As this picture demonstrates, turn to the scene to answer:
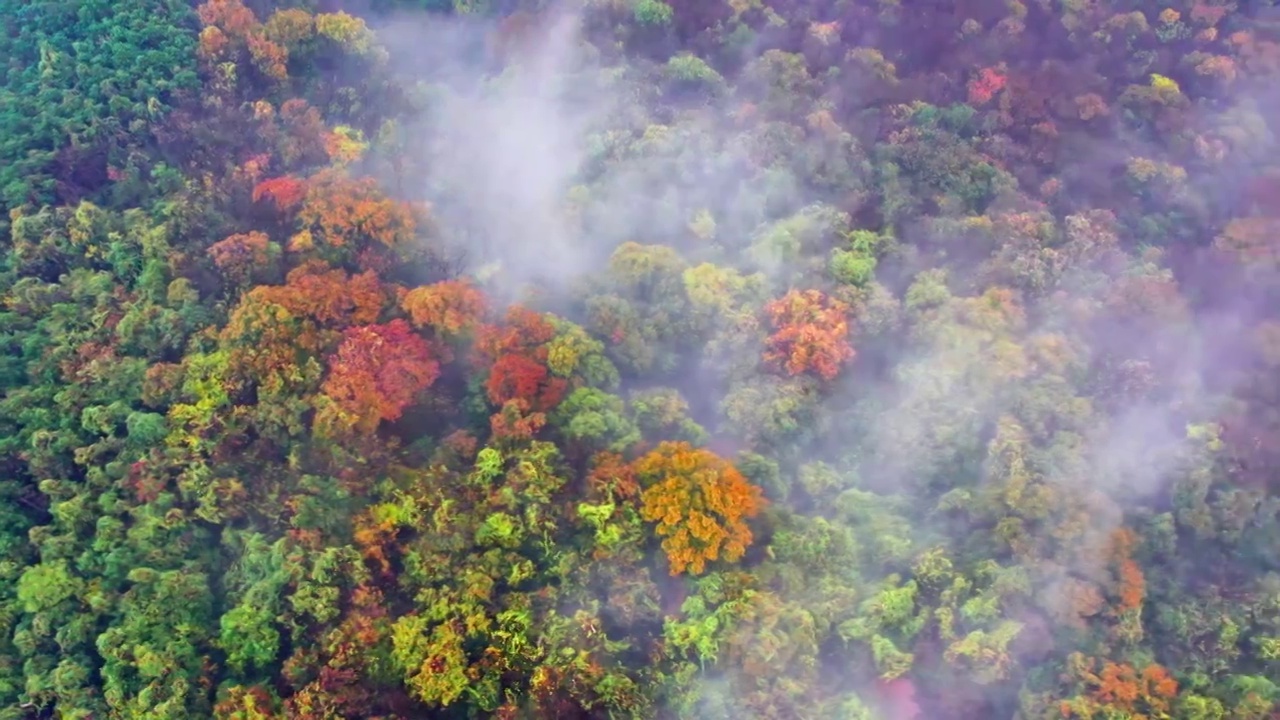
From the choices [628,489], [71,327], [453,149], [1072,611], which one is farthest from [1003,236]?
[71,327]

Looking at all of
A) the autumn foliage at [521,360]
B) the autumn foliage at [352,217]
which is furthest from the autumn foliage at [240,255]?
the autumn foliage at [521,360]

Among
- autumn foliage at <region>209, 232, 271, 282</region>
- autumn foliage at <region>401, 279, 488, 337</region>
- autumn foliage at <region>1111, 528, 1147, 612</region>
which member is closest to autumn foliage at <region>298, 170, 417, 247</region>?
autumn foliage at <region>209, 232, 271, 282</region>

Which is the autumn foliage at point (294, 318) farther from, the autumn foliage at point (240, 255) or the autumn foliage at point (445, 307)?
the autumn foliage at point (445, 307)

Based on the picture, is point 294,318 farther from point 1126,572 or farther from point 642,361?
point 1126,572

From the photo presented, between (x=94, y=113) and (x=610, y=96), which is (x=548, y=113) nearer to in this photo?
(x=610, y=96)

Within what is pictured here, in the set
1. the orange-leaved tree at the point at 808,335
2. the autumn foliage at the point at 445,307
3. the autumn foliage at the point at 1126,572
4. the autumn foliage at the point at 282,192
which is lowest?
the autumn foliage at the point at 1126,572

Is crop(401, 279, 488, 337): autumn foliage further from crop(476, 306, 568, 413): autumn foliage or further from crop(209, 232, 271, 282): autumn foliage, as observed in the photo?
crop(209, 232, 271, 282): autumn foliage
